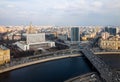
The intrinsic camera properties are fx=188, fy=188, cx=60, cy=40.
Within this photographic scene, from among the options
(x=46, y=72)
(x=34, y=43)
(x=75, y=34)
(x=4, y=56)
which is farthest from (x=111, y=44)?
(x=4, y=56)

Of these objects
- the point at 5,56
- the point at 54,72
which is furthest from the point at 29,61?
the point at 54,72

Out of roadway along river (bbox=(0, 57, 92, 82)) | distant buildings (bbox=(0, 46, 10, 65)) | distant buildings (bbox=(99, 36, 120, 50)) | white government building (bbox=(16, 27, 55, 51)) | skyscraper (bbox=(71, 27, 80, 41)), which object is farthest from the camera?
skyscraper (bbox=(71, 27, 80, 41))

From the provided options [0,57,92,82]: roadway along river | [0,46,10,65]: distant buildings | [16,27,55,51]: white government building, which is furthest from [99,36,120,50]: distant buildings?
[0,46,10,65]: distant buildings

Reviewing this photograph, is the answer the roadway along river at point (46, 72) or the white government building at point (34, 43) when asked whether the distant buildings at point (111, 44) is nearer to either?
the white government building at point (34, 43)

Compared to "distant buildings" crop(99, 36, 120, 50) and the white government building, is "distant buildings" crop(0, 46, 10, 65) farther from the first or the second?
"distant buildings" crop(99, 36, 120, 50)

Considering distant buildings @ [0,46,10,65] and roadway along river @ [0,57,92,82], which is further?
distant buildings @ [0,46,10,65]

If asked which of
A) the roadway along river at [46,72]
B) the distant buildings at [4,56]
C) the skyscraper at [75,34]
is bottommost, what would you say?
the roadway along river at [46,72]

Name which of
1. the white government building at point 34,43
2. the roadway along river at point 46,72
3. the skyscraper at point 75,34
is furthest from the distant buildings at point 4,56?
the skyscraper at point 75,34

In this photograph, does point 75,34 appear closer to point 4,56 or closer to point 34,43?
point 34,43

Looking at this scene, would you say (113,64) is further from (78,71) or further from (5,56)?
(5,56)
